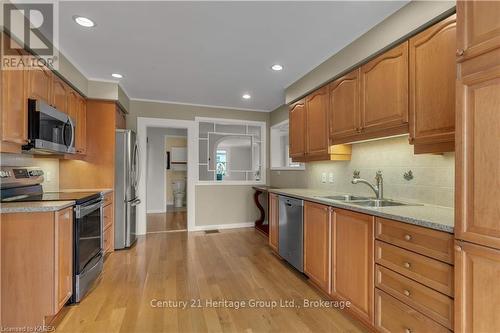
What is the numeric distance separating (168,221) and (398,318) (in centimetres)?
503

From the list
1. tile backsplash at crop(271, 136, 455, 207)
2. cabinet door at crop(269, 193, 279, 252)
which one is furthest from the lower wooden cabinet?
tile backsplash at crop(271, 136, 455, 207)

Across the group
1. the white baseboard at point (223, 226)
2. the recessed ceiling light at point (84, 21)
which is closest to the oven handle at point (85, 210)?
the recessed ceiling light at point (84, 21)

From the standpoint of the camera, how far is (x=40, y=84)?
2.41 metres

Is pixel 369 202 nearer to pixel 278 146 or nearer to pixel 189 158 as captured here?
pixel 278 146

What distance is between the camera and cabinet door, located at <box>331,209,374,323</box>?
1.82 m

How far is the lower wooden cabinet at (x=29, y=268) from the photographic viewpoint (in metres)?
1.84

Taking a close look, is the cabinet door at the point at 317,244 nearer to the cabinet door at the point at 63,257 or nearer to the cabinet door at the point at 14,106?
Answer: the cabinet door at the point at 63,257

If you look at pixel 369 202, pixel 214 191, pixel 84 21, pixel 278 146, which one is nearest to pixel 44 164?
pixel 84 21

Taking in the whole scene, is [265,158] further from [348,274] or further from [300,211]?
[348,274]

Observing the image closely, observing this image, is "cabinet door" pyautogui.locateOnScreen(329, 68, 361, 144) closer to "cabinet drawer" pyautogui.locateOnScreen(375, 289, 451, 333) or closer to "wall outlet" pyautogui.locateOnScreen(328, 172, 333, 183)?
"wall outlet" pyautogui.locateOnScreen(328, 172, 333, 183)

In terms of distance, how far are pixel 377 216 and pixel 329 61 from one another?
1813 millimetres

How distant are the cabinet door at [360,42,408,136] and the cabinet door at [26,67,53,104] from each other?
3032 mm

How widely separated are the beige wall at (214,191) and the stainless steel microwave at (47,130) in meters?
1.78

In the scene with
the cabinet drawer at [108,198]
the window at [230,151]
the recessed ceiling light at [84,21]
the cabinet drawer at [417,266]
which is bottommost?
the cabinet drawer at [417,266]
